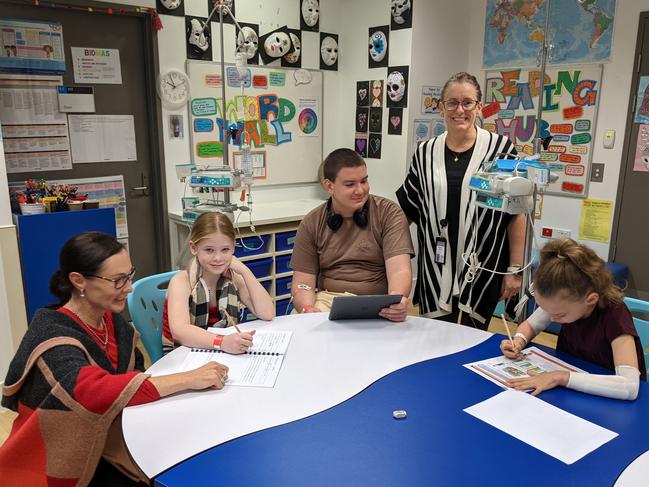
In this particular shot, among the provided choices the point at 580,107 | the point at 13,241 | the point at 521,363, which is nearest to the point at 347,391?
the point at 521,363

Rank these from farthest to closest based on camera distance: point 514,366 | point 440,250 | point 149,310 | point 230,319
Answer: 1. point 440,250
2. point 149,310
3. point 230,319
4. point 514,366

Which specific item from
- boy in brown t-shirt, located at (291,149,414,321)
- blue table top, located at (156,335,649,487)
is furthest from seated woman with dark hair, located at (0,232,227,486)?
boy in brown t-shirt, located at (291,149,414,321)

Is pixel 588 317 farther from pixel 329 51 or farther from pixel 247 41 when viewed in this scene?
pixel 329 51

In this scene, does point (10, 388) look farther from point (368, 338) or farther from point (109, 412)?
point (368, 338)

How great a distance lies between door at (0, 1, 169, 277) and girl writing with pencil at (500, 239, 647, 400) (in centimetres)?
269

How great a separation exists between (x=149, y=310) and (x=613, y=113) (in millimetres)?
3165

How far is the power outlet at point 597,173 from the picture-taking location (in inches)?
144

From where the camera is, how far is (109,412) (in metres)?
1.31

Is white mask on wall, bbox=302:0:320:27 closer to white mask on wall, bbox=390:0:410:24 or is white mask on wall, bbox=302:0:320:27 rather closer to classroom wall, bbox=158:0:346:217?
classroom wall, bbox=158:0:346:217

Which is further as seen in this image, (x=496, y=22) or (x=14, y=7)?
(x=496, y=22)

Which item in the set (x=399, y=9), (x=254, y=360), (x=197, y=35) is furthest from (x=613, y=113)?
(x=254, y=360)

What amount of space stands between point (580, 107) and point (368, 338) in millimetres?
2762

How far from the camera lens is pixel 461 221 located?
230 centimetres

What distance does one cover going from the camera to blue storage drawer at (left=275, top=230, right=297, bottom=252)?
12.1 feet
